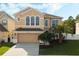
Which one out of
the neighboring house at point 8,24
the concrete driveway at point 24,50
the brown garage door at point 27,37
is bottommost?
the concrete driveway at point 24,50

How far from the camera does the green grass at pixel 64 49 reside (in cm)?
836

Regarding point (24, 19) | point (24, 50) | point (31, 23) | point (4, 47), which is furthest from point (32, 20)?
point (4, 47)

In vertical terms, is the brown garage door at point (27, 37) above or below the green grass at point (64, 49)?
above

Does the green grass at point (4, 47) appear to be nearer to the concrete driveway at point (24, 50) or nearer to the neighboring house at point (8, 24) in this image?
the concrete driveway at point (24, 50)

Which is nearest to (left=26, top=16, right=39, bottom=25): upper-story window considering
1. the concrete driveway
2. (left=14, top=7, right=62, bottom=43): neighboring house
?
(left=14, top=7, right=62, bottom=43): neighboring house

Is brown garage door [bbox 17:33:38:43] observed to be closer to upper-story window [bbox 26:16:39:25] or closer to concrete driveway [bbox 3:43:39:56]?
concrete driveway [bbox 3:43:39:56]

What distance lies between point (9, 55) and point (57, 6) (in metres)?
1.39

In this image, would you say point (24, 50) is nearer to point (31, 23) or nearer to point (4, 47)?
point (4, 47)

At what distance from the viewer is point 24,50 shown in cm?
840

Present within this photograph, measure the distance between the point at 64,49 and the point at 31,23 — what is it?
0.87 metres

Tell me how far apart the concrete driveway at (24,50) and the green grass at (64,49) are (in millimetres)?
146

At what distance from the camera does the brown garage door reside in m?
8.30

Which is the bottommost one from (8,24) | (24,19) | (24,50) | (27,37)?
(24,50)

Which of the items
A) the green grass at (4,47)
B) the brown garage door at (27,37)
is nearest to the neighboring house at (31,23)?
the brown garage door at (27,37)
